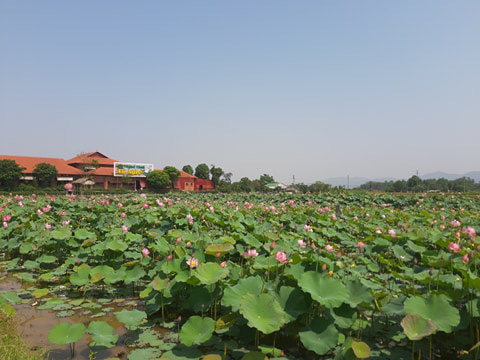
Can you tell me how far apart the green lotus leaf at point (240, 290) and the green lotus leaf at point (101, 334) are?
2.60ft

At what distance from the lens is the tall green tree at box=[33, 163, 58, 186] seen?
3494 centimetres

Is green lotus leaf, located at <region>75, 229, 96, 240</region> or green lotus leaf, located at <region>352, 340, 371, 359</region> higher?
green lotus leaf, located at <region>75, 229, 96, 240</region>

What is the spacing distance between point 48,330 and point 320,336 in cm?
213

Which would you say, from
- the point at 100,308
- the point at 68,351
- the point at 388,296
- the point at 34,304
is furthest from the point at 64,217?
the point at 388,296

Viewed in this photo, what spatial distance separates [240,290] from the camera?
219 centimetres

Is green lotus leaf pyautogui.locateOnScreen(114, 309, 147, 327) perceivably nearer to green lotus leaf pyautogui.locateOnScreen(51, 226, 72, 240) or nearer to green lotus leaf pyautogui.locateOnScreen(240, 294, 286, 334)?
green lotus leaf pyautogui.locateOnScreen(240, 294, 286, 334)

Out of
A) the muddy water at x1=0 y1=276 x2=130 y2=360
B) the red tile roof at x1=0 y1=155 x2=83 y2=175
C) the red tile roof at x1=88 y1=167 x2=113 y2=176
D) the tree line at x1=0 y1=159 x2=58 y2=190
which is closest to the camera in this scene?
the muddy water at x1=0 y1=276 x2=130 y2=360

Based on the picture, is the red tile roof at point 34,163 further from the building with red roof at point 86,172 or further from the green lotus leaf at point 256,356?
the green lotus leaf at point 256,356

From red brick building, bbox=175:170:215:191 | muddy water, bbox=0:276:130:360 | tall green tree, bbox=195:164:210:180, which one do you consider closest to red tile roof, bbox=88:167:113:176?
red brick building, bbox=175:170:215:191

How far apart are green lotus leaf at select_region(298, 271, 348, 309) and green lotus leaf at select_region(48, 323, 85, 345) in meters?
1.47

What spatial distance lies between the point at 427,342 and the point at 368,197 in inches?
564

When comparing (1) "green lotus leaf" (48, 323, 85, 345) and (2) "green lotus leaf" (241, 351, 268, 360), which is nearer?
(2) "green lotus leaf" (241, 351, 268, 360)

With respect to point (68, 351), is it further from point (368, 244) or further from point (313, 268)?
point (368, 244)

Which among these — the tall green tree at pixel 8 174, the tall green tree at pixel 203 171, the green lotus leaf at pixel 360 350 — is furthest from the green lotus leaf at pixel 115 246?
the tall green tree at pixel 203 171
